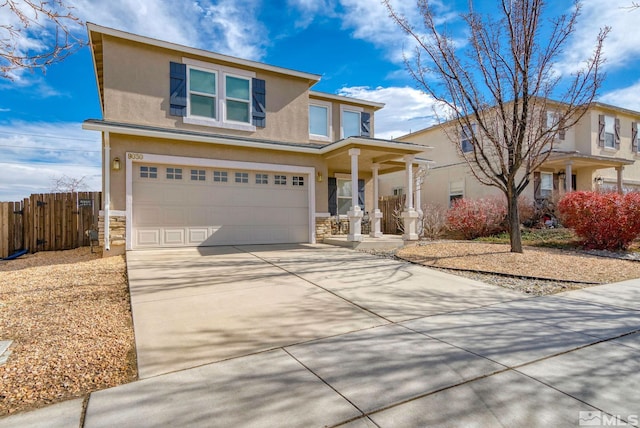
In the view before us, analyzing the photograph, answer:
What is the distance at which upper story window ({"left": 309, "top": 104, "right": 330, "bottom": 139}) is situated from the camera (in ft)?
44.5

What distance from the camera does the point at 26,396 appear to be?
2.44m

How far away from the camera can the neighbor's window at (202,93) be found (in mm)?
10102

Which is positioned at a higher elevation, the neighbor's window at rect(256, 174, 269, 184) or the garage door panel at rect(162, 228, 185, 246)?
the neighbor's window at rect(256, 174, 269, 184)

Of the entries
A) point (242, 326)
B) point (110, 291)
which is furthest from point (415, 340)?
point (110, 291)

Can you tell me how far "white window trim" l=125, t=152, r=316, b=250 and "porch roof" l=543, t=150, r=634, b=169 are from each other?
1107cm

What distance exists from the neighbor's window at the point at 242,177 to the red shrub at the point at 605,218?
379 inches

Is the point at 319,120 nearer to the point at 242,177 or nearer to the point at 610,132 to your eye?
the point at 242,177

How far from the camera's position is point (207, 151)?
32.2 feet

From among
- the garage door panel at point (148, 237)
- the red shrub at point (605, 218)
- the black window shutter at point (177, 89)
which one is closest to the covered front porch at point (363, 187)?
the black window shutter at point (177, 89)

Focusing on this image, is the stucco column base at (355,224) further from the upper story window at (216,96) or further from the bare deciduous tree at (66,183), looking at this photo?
the bare deciduous tree at (66,183)

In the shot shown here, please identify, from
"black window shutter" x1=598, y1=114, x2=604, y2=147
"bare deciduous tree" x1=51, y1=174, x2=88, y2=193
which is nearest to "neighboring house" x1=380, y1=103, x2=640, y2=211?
"black window shutter" x1=598, y1=114, x2=604, y2=147

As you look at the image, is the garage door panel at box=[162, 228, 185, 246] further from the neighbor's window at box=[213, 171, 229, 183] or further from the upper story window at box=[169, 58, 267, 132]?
the upper story window at box=[169, 58, 267, 132]

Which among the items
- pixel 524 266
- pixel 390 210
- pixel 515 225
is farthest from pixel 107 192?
pixel 390 210

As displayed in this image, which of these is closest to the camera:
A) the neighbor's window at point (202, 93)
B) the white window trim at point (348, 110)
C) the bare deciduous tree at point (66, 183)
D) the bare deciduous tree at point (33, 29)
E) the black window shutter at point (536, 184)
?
the bare deciduous tree at point (33, 29)
